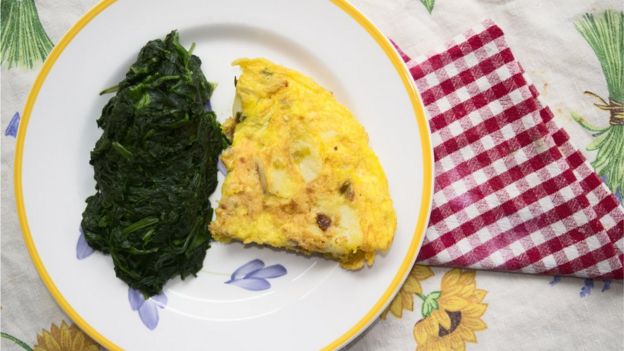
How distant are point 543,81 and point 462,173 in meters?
1.16

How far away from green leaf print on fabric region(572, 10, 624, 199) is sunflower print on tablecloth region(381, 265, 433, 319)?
1.75 meters

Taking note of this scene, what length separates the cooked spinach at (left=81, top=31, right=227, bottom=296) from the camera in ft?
15.0

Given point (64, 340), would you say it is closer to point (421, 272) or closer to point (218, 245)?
point (218, 245)

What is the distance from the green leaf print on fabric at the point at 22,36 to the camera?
521cm

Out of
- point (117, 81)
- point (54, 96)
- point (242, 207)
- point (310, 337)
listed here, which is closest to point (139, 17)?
point (117, 81)

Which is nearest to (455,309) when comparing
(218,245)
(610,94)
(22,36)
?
(218,245)

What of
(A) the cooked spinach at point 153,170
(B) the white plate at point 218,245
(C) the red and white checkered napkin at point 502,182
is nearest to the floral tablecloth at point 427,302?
(C) the red and white checkered napkin at point 502,182

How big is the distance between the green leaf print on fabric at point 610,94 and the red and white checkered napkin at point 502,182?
29 centimetres

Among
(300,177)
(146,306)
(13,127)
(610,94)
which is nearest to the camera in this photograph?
(300,177)

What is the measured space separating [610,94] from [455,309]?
230cm

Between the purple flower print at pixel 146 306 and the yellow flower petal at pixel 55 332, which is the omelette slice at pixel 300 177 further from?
the yellow flower petal at pixel 55 332

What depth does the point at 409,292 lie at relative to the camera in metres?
5.09

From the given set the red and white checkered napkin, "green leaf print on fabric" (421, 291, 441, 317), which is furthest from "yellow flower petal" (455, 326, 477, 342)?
the red and white checkered napkin

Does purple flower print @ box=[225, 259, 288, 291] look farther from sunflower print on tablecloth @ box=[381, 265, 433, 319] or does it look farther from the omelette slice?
sunflower print on tablecloth @ box=[381, 265, 433, 319]
